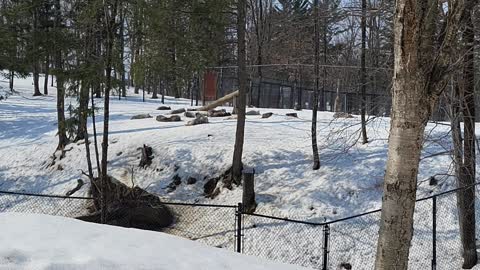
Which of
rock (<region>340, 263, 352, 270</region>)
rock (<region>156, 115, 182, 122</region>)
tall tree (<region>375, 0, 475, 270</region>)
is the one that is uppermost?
tall tree (<region>375, 0, 475, 270</region>)

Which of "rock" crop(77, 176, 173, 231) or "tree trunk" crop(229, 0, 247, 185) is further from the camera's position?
"tree trunk" crop(229, 0, 247, 185)

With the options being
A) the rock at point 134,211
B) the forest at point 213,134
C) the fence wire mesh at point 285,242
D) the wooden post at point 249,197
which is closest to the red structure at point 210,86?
the forest at point 213,134

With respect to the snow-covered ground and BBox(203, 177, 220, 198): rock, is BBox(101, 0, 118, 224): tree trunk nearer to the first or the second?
the snow-covered ground

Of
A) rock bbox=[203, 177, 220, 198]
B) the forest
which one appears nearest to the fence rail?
the forest

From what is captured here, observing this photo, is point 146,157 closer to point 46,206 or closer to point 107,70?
point 46,206

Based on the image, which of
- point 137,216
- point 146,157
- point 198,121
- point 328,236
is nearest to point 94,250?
point 328,236

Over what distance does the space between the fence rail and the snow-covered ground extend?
0.9 inches

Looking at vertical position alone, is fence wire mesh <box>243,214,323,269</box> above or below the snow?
below

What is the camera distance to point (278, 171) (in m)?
13.0

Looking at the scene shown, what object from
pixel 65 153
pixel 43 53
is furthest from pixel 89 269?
pixel 65 153

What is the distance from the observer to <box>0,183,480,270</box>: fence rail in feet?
30.6

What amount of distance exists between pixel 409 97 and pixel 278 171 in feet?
31.6

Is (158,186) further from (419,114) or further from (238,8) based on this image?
(419,114)

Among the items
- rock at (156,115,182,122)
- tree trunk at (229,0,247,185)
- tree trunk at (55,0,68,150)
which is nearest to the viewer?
tree trunk at (55,0,68,150)
